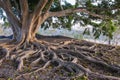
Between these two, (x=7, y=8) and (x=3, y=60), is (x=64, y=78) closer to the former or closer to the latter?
(x=3, y=60)

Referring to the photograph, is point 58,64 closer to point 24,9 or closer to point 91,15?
point 24,9

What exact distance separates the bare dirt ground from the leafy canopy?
213 centimetres

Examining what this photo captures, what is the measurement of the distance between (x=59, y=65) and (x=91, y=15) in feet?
17.3

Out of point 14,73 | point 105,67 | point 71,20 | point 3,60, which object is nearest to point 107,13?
point 71,20

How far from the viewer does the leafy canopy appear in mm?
10719

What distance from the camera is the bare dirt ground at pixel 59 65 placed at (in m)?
6.05

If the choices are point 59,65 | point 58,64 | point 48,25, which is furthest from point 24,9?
point 48,25

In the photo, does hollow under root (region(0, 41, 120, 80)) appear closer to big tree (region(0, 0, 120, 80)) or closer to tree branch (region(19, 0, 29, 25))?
big tree (region(0, 0, 120, 80))

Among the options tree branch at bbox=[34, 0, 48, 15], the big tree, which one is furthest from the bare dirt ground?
tree branch at bbox=[34, 0, 48, 15]

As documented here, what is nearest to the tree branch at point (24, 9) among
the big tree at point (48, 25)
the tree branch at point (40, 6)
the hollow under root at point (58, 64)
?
the big tree at point (48, 25)

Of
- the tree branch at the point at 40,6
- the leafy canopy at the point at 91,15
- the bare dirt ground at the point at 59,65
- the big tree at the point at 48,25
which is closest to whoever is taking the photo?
the bare dirt ground at the point at 59,65

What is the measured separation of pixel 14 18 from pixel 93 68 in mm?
4095

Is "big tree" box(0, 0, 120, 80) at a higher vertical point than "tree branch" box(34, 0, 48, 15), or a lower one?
lower

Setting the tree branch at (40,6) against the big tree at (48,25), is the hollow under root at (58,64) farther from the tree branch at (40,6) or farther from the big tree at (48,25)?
the tree branch at (40,6)
